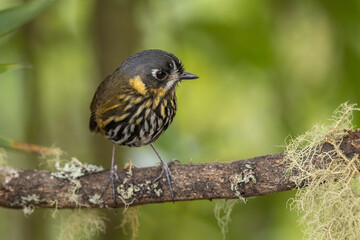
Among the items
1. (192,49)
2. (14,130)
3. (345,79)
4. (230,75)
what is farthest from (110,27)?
(14,130)

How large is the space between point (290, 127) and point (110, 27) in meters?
1.54

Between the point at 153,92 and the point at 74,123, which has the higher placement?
the point at 74,123

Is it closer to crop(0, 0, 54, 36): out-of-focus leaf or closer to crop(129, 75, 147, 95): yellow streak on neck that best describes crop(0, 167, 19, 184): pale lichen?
crop(0, 0, 54, 36): out-of-focus leaf

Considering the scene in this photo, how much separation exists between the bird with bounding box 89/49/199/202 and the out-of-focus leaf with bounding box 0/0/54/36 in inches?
33.2

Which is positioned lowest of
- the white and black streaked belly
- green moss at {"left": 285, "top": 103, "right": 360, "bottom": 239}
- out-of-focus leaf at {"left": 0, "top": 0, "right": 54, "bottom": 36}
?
green moss at {"left": 285, "top": 103, "right": 360, "bottom": 239}

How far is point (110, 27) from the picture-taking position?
3910 mm

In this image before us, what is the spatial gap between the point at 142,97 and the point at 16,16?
0.98 meters

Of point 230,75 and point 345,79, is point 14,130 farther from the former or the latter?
point 345,79

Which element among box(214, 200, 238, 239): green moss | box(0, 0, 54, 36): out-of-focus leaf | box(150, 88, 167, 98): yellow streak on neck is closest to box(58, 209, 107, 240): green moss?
box(214, 200, 238, 239): green moss

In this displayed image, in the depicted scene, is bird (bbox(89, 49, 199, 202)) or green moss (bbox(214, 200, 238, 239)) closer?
green moss (bbox(214, 200, 238, 239))

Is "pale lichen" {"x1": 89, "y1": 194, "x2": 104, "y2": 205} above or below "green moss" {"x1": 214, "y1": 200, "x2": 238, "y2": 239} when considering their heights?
above

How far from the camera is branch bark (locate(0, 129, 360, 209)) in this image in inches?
97.5

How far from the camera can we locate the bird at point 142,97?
3.20 metres

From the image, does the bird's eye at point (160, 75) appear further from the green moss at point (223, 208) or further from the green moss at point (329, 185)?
the green moss at point (329, 185)
